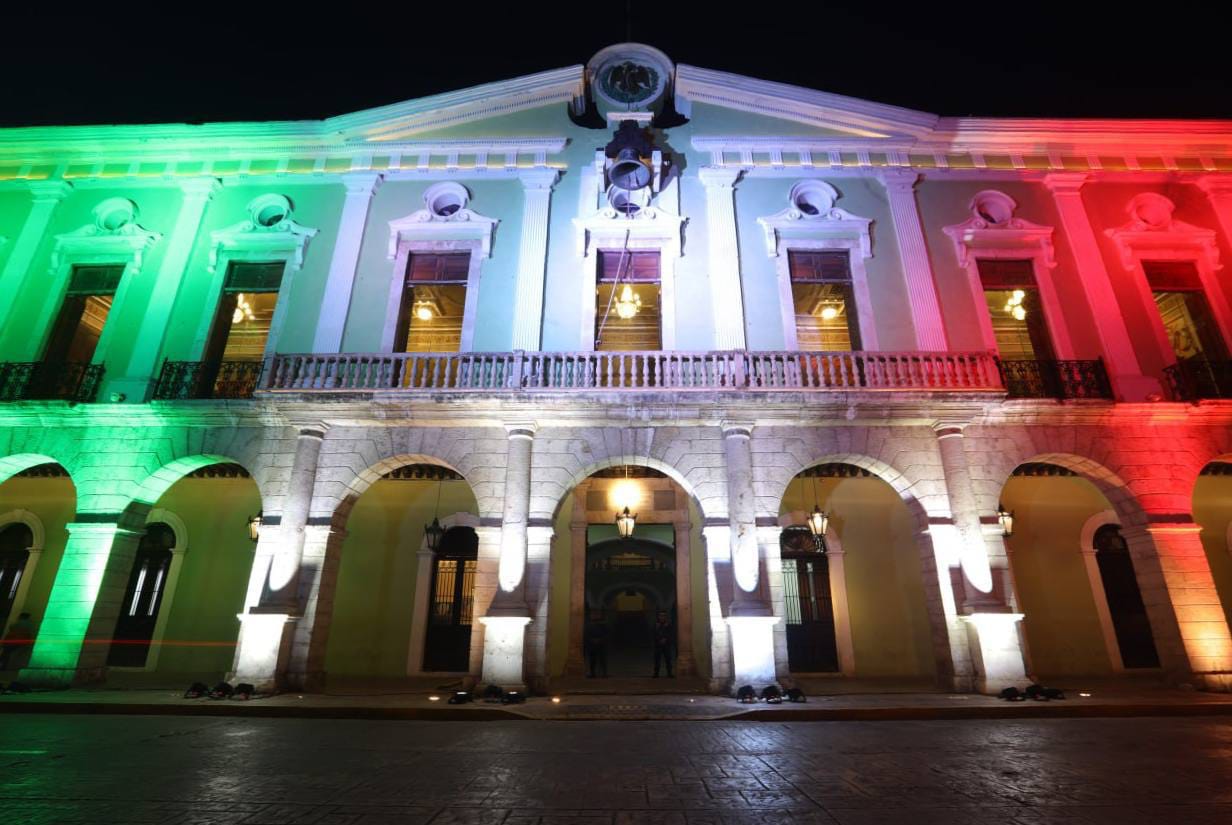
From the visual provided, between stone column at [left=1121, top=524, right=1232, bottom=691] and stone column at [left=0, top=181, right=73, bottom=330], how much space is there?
21858mm

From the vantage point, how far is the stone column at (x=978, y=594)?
850 centimetres

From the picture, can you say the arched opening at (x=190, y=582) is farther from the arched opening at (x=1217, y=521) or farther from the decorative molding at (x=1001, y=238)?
the arched opening at (x=1217, y=521)

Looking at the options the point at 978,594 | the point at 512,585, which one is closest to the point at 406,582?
the point at 512,585

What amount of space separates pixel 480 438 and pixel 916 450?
298 inches

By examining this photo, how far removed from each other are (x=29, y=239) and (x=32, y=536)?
651cm

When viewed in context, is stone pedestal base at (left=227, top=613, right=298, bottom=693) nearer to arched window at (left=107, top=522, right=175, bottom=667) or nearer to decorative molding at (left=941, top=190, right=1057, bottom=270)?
arched window at (left=107, top=522, right=175, bottom=667)

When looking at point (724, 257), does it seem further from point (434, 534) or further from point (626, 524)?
point (434, 534)

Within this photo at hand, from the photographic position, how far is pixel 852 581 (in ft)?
40.5

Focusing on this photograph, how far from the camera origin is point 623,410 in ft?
32.4

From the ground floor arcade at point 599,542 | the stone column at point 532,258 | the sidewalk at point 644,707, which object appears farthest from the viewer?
the stone column at point 532,258

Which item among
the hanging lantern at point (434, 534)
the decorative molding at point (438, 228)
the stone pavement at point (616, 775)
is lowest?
the stone pavement at point (616, 775)

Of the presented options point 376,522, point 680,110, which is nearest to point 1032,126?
point 680,110

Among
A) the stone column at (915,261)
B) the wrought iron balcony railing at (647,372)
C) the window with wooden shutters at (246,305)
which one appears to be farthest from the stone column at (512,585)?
the stone column at (915,261)

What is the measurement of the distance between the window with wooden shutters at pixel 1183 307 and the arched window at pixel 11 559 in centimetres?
2454
